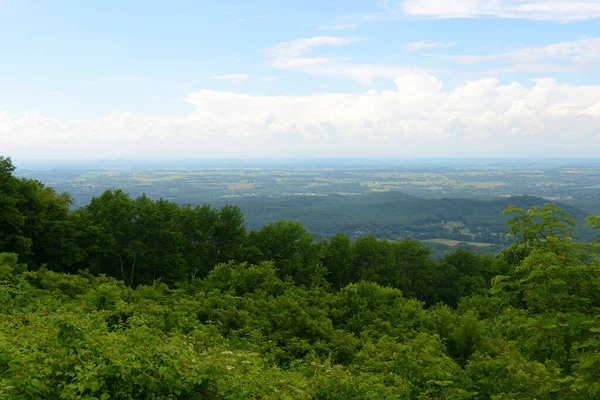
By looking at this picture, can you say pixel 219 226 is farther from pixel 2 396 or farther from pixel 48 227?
pixel 2 396

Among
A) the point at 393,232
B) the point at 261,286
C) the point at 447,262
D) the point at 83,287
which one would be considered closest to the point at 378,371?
the point at 261,286

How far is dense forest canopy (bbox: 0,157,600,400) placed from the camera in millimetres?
8273

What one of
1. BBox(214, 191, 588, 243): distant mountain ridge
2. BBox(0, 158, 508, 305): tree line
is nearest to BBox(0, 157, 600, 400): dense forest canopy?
BBox(0, 158, 508, 305): tree line

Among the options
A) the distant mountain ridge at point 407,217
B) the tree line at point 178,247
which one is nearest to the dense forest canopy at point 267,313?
the tree line at point 178,247

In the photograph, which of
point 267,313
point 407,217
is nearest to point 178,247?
point 267,313

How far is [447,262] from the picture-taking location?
1889 inches

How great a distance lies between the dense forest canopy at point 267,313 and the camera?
827cm

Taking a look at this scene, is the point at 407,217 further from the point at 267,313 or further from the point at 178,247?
the point at 267,313

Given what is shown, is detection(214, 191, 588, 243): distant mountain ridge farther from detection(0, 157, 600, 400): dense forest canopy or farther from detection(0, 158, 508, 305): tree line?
detection(0, 157, 600, 400): dense forest canopy

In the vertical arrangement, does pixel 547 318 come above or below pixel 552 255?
below

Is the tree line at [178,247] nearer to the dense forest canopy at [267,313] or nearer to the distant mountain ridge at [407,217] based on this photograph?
the dense forest canopy at [267,313]

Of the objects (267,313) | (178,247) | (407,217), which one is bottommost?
(407,217)

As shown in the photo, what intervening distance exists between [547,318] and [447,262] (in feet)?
133

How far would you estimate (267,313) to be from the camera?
2239 centimetres
